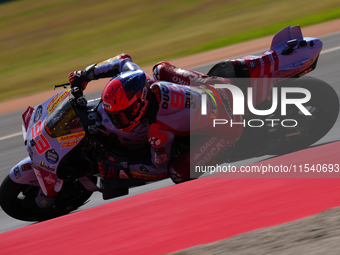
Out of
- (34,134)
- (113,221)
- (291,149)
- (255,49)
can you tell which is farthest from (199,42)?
(113,221)

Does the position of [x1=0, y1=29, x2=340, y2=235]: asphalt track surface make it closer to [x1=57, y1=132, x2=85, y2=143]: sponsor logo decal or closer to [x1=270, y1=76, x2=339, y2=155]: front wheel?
[x1=270, y1=76, x2=339, y2=155]: front wheel

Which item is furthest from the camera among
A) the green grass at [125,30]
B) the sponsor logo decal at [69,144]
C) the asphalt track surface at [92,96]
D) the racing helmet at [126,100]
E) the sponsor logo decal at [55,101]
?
the green grass at [125,30]

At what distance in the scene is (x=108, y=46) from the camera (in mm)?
13727

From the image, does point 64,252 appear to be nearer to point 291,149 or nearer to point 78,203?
point 78,203

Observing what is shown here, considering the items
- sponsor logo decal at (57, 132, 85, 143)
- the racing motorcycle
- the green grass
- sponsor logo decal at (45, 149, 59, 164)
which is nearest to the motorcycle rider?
the racing motorcycle

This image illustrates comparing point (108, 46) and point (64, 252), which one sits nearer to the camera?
point (64, 252)

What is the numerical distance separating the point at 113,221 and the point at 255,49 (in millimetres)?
7421

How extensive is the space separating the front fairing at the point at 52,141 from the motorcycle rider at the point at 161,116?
0.33 m

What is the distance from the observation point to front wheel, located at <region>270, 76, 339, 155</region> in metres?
4.40

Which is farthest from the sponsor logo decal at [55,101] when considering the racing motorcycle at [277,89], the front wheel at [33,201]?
the racing motorcycle at [277,89]

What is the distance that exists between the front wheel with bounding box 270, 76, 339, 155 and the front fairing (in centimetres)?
208

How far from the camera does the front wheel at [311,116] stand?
4.40 metres

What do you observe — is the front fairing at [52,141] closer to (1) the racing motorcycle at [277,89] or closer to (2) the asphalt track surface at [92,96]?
(2) the asphalt track surface at [92,96]

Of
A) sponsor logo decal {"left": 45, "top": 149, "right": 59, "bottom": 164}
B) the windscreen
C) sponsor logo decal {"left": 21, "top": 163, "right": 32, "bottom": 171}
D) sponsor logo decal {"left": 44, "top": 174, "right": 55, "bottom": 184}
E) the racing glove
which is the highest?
the racing glove
